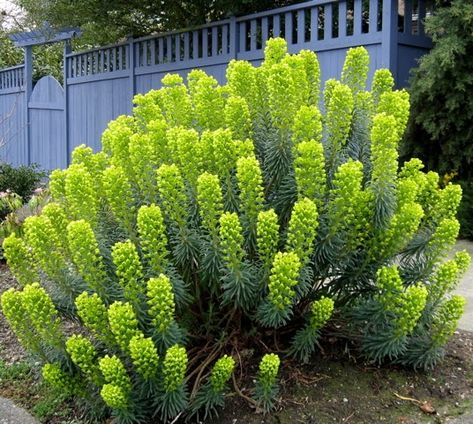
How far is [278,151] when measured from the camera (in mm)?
2980

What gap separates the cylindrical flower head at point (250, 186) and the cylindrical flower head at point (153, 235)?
1.13ft

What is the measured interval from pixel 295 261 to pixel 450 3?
198 inches

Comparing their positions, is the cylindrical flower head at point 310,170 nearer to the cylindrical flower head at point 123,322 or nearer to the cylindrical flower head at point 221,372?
the cylindrical flower head at point 221,372

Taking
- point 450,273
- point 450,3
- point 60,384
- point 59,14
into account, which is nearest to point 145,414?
point 60,384

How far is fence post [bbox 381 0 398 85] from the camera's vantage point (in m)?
6.90

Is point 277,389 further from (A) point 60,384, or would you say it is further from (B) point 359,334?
(A) point 60,384

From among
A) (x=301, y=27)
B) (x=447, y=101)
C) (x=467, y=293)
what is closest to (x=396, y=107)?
(x=467, y=293)

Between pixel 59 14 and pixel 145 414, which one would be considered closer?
pixel 145 414

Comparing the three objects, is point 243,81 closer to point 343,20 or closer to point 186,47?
point 343,20

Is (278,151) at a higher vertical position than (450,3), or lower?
lower

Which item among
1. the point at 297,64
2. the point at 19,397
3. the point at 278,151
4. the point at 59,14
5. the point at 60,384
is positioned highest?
the point at 59,14

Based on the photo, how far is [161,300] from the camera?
2.57m

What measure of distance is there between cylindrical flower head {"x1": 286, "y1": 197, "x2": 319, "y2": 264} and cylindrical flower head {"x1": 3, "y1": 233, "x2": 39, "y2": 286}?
4.01ft

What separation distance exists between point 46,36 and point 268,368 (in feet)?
39.1
